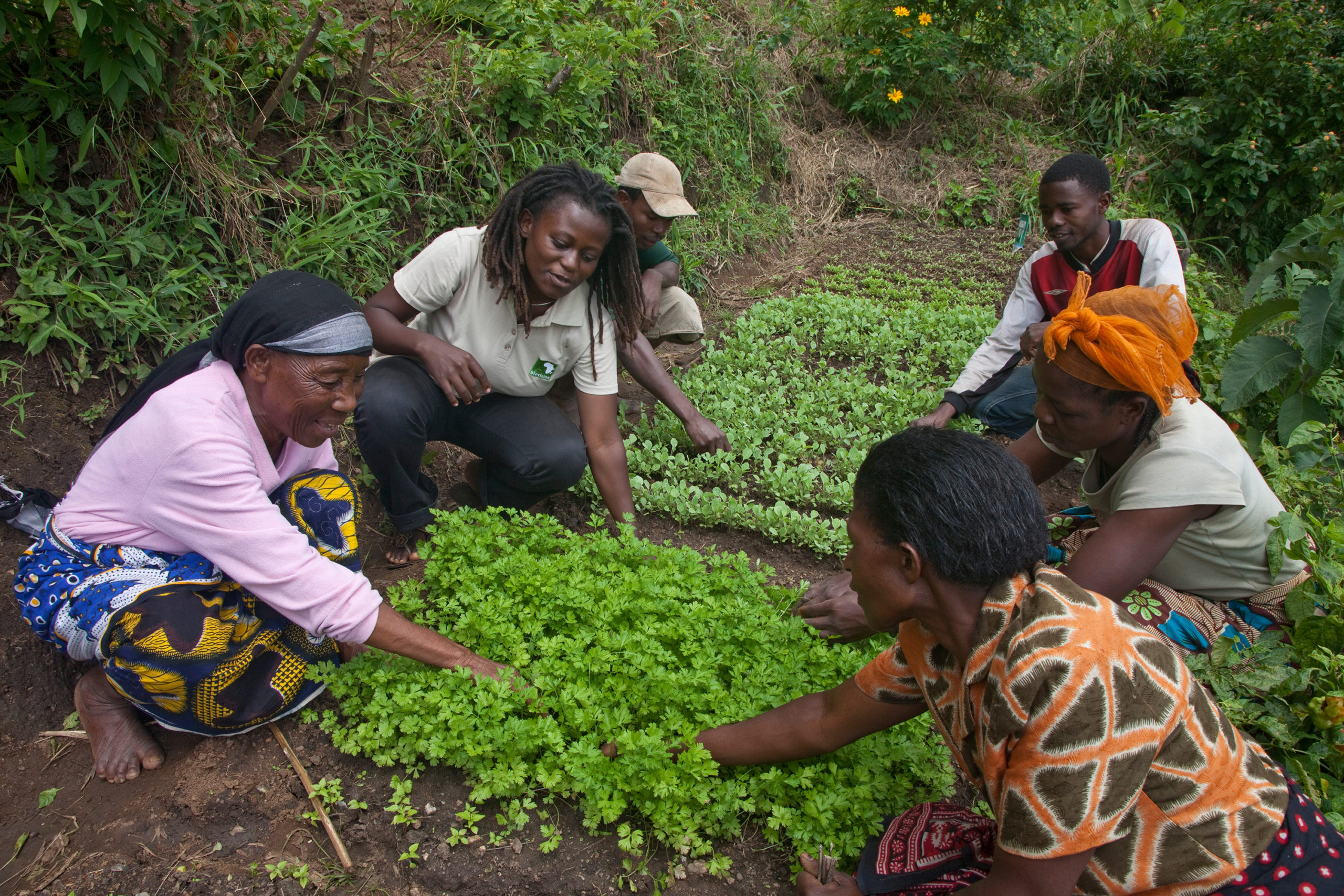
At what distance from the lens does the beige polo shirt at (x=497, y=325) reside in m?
3.46

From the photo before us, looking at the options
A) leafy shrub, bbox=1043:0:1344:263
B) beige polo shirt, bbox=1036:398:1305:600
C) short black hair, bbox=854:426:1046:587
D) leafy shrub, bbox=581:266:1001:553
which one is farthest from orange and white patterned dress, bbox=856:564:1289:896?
leafy shrub, bbox=1043:0:1344:263

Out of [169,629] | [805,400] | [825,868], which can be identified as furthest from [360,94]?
[825,868]

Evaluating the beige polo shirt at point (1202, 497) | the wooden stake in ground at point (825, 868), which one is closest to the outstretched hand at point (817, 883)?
the wooden stake in ground at point (825, 868)

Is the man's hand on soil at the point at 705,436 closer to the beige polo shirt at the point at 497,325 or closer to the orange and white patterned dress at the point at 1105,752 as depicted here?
the beige polo shirt at the point at 497,325

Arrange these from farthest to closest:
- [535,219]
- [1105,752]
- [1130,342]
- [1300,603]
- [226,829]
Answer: [535,219] → [1300,603] → [226,829] → [1130,342] → [1105,752]

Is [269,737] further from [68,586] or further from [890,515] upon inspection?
[890,515]

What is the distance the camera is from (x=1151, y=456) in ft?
8.29

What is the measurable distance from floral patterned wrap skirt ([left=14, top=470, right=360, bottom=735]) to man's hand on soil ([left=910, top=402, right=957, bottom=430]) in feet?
10.8

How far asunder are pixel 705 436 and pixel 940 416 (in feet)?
4.57

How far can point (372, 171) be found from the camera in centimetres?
471

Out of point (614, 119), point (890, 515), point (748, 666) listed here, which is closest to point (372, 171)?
point (614, 119)

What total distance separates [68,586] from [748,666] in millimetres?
2089

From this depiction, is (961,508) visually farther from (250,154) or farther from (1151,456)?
(250,154)

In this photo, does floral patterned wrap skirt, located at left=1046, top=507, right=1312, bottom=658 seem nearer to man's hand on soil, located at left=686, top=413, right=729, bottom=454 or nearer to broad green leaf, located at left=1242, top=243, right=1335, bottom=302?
man's hand on soil, located at left=686, top=413, right=729, bottom=454
